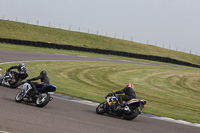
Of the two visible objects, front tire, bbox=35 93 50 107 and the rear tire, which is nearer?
the rear tire

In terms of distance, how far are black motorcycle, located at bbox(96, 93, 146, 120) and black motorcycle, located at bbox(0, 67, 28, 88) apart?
5.89 m

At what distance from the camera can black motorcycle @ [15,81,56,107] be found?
1202cm

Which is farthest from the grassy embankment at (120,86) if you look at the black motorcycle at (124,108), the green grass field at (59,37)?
the green grass field at (59,37)

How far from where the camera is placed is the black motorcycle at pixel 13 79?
651 inches

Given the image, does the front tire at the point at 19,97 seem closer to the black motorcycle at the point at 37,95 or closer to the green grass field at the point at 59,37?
the black motorcycle at the point at 37,95

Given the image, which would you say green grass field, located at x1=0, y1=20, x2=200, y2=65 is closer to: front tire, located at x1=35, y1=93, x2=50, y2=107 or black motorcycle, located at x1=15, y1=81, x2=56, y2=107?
black motorcycle, located at x1=15, y1=81, x2=56, y2=107

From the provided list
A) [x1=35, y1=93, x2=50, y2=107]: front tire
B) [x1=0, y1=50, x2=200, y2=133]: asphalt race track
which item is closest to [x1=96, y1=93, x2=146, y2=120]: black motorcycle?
[x1=0, y1=50, x2=200, y2=133]: asphalt race track

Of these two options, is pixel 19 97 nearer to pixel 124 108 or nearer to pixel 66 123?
pixel 66 123

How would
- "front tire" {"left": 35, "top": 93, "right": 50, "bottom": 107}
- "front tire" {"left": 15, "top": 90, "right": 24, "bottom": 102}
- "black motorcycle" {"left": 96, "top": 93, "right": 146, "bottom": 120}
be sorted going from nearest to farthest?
"black motorcycle" {"left": 96, "top": 93, "right": 146, "bottom": 120}
"front tire" {"left": 35, "top": 93, "right": 50, "bottom": 107}
"front tire" {"left": 15, "top": 90, "right": 24, "bottom": 102}

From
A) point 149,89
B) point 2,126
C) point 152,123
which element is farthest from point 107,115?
point 149,89

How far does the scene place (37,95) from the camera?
12.4 meters

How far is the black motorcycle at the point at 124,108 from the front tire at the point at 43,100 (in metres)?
2.00

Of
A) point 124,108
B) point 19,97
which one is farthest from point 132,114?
point 19,97

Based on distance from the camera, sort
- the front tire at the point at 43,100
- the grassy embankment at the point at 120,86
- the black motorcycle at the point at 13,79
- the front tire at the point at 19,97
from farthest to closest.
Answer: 1. the grassy embankment at the point at 120,86
2. the black motorcycle at the point at 13,79
3. the front tire at the point at 19,97
4. the front tire at the point at 43,100
